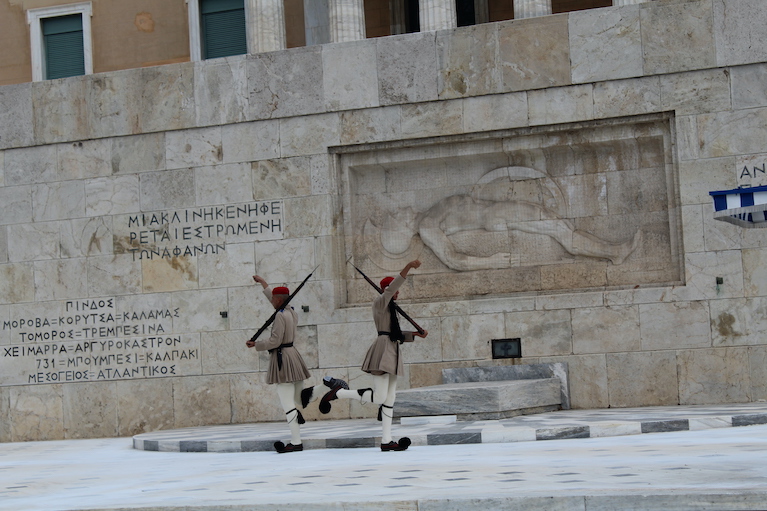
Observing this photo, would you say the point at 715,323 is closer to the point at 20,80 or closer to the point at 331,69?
the point at 331,69

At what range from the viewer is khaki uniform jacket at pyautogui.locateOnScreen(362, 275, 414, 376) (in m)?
12.0

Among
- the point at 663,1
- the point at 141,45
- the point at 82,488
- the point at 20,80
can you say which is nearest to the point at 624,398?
the point at 663,1

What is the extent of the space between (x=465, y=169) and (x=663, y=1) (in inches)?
148

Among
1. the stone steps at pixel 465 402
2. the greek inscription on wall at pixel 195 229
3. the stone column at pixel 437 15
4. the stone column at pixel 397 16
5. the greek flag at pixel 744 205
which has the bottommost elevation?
the stone steps at pixel 465 402

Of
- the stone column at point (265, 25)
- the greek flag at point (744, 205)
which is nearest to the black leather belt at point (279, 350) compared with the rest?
the greek flag at point (744, 205)

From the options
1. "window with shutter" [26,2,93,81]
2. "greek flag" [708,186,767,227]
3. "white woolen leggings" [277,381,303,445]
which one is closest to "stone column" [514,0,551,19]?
"white woolen leggings" [277,381,303,445]

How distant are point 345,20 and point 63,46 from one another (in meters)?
10.1

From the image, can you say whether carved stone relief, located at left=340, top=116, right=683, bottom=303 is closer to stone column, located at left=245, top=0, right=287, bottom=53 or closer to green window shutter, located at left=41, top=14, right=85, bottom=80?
stone column, located at left=245, top=0, right=287, bottom=53

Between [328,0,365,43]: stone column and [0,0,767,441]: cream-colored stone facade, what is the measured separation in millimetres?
4010

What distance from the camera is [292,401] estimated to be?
508 inches

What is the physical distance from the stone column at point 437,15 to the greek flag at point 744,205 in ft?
40.7

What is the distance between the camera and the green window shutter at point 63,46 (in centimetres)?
2808

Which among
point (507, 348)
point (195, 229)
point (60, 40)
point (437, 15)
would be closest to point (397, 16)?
point (437, 15)

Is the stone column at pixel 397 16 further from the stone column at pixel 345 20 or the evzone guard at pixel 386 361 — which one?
the evzone guard at pixel 386 361
